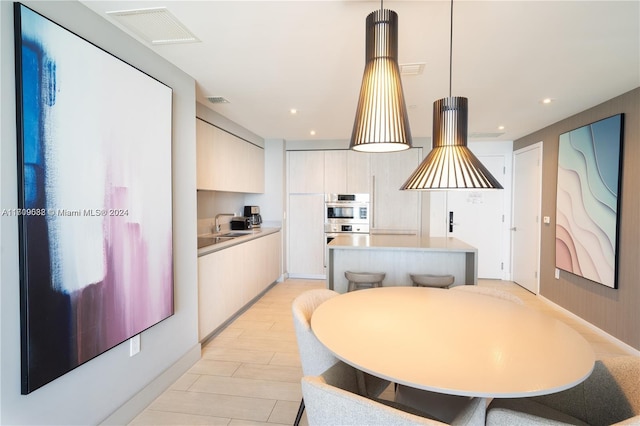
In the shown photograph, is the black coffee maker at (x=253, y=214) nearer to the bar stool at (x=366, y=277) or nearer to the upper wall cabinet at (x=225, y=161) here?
the upper wall cabinet at (x=225, y=161)

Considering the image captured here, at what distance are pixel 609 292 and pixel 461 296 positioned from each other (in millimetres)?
2346

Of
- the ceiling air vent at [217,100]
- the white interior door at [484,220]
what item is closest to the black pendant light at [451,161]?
the ceiling air vent at [217,100]

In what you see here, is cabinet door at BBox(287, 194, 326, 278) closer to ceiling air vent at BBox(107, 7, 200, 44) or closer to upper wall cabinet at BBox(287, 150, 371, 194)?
upper wall cabinet at BBox(287, 150, 371, 194)

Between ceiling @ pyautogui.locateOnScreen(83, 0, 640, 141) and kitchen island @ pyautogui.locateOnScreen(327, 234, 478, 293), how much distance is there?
4.78 feet

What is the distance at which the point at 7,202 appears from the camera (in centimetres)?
135

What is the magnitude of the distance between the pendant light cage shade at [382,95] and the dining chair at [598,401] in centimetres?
106

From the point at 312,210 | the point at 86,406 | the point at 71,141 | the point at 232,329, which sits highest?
the point at 71,141

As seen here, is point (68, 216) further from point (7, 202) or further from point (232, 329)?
point (232, 329)

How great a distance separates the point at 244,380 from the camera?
97.2 inches

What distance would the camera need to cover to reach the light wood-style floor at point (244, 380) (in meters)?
2.05

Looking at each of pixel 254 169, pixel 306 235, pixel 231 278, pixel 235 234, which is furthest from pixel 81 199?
pixel 306 235

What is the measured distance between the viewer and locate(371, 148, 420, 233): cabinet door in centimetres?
533

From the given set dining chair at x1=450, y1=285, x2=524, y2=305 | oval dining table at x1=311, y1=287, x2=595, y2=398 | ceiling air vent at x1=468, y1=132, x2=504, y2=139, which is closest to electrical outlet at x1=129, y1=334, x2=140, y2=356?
oval dining table at x1=311, y1=287, x2=595, y2=398

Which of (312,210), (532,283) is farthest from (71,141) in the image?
(532,283)
